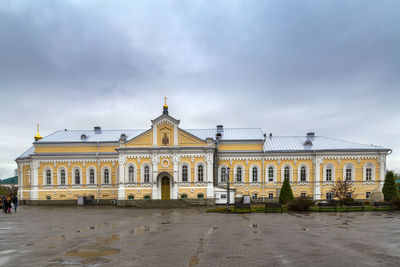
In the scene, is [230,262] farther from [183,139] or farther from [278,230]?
[183,139]


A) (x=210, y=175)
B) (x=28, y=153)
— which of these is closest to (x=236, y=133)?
(x=210, y=175)

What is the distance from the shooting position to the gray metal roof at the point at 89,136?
1949 inches

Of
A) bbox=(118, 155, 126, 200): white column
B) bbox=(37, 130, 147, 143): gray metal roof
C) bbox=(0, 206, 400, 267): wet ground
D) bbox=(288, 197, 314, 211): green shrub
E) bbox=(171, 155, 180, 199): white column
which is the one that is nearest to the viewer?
bbox=(0, 206, 400, 267): wet ground

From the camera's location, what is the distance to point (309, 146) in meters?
46.6

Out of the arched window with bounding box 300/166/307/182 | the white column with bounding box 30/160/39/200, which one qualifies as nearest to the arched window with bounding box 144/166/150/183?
the white column with bounding box 30/160/39/200

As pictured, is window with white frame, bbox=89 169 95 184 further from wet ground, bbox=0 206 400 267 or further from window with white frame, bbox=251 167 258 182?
wet ground, bbox=0 206 400 267

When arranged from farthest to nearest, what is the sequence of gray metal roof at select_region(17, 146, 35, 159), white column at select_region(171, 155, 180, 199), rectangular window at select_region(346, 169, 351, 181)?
gray metal roof at select_region(17, 146, 35, 159), rectangular window at select_region(346, 169, 351, 181), white column at select_region(171, 155, 180, 199)

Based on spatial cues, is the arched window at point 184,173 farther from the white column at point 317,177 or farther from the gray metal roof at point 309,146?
the white column at point 317,177

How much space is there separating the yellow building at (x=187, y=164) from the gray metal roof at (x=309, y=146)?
5.3 inches

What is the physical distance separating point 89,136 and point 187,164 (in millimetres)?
17601

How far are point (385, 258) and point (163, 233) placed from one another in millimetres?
10343

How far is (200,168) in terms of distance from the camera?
43406 mm

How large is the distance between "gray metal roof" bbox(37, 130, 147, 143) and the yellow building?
150 millimetres

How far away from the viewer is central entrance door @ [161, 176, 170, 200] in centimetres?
4325
